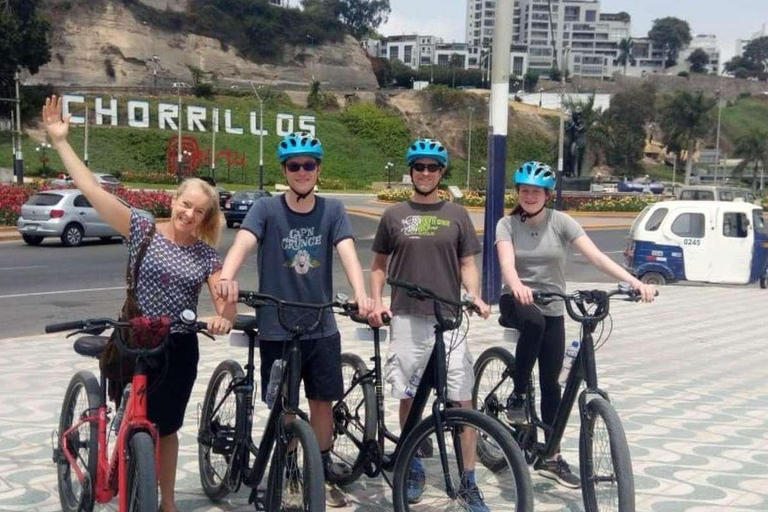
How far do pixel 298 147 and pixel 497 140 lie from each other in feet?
26.2

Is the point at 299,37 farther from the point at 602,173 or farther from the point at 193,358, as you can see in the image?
the point at 193,358

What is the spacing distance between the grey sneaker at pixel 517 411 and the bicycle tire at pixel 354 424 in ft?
2.60

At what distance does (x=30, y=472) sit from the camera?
224 inches

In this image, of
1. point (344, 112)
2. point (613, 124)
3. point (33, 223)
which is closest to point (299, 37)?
point (344, 112)

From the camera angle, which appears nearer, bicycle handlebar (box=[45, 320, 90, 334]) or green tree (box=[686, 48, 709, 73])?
bicycle handlebar (box=[45, 320, 90, 334])

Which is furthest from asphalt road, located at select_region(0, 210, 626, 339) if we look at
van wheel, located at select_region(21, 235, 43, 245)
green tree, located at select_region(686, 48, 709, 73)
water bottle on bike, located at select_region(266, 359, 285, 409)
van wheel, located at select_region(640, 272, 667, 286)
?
green tree, located at select_region(686, 48, 709, 73)

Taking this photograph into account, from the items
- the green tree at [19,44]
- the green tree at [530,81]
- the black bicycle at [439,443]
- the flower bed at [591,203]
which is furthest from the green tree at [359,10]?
the black bicycle at [439,443]

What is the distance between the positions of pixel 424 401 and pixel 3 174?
6235 centimetres

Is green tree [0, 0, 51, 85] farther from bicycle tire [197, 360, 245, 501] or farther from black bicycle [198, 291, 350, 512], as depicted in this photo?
black bicycle [198, 291, 350, 512]

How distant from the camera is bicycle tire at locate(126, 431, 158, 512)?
3805mm

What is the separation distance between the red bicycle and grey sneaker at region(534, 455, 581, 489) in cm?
216

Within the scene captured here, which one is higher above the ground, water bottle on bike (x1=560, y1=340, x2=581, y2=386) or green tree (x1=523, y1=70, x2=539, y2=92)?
green tree (x1=523, y1=70, x2=539, y2=92)

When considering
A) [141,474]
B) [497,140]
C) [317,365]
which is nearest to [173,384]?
[141,474]

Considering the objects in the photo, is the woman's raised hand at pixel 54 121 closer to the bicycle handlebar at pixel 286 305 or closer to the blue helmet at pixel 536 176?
the bicycle handlebar at pixel 286 305
